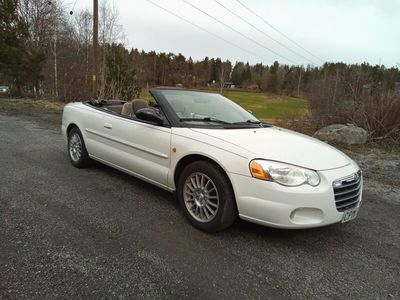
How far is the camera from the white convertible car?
118 inches

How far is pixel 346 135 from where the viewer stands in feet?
30.3

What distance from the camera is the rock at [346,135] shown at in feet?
30.2

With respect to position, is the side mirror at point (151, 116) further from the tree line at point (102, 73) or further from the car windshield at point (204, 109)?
the tree line at point (102, 73)

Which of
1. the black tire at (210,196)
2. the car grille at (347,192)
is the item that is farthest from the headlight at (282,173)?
the black tire at (210,196)

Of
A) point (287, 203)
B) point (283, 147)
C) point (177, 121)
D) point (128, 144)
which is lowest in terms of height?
point (287, 203)

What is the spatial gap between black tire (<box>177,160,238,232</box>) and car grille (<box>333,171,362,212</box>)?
0.95m

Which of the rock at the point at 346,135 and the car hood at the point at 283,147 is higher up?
the car hood at the point at 283,147

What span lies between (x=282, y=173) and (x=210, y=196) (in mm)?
773

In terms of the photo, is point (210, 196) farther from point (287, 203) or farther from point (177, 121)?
point (177, 121)

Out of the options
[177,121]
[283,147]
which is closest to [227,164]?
[283,147]

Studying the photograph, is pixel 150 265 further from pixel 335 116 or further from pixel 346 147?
pixel 335 116

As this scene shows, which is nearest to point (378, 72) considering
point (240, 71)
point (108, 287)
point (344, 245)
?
point (344, 245)

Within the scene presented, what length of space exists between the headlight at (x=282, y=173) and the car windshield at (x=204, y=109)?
3.64ft

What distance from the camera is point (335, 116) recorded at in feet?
35.5
